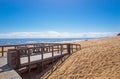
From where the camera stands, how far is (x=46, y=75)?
398 inches

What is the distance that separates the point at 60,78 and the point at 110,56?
13.5 ft

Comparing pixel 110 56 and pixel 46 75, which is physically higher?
pixel 110 56

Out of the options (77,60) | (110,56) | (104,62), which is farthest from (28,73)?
(110,56)

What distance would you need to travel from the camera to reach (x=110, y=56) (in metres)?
10.8

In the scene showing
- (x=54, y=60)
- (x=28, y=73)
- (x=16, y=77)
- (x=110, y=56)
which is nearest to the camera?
(x=16, y=77)

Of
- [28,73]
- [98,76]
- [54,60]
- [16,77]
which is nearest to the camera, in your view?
[16,77]

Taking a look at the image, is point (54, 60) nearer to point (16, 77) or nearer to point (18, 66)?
point (18, 66)

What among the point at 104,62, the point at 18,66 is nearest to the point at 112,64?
the point at 104,62

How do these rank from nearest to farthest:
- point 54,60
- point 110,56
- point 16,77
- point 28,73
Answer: point 16,77 → point 28,73 → point 110,56 → point 54,60

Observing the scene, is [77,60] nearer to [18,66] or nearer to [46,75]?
[46,75]

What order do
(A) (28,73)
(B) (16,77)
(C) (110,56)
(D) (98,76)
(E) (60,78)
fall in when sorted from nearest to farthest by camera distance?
(B) (16,77)
(D) (98,76)
(E) (60,78)
(A) (28,73)
(C) (110,56)

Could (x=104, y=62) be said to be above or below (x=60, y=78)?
above

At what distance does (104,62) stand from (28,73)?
17.0 feet

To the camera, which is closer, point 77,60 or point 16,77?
point 16,77
